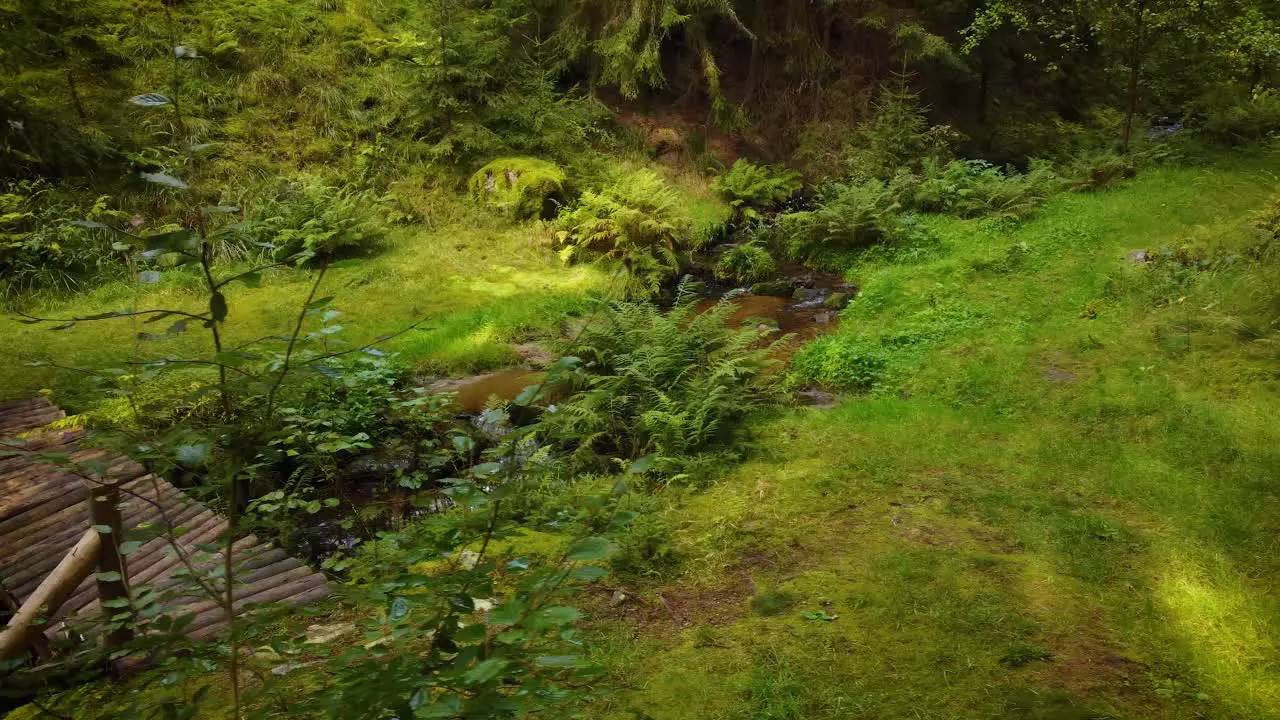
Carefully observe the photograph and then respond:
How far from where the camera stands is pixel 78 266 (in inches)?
400

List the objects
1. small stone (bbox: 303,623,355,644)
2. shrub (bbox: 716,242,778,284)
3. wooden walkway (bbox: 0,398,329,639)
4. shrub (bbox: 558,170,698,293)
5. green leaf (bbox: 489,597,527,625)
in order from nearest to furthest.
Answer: green leaf (bbox: 489,597,527,625) < small stone (bbox: 303,623,355,644) < wooden walkway (bbox: 0,398,329,639) < shrub (bbox: 558,170,698,293) < shrub (bbox: 716,242,778,284)

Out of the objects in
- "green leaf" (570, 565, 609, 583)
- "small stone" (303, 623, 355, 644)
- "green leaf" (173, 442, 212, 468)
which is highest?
"green leaf" (173, 442, 212, 468)

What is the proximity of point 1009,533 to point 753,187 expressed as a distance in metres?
11.8

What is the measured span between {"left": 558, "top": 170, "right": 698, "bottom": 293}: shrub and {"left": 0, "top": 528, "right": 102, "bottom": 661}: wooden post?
9.06 meters

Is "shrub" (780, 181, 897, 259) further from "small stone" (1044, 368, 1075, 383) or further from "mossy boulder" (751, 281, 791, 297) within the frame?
"small stone" (1044, 368, 1075, 383)

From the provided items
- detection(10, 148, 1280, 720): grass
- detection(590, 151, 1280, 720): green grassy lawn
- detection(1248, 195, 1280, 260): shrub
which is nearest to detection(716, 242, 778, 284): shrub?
detection(10, 148, 1280, 720): grass

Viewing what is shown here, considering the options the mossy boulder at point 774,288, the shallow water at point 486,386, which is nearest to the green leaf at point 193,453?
the shallow water at point 486,386

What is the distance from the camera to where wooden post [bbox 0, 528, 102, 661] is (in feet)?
9.60

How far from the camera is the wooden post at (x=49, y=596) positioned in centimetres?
293

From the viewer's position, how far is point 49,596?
311cm

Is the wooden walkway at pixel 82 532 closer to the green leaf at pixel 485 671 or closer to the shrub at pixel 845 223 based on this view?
the green leaf at pixel 485 671

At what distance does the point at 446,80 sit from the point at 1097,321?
1190 cm

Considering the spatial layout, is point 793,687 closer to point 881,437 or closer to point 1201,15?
point 881,437

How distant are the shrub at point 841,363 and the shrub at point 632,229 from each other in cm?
406
